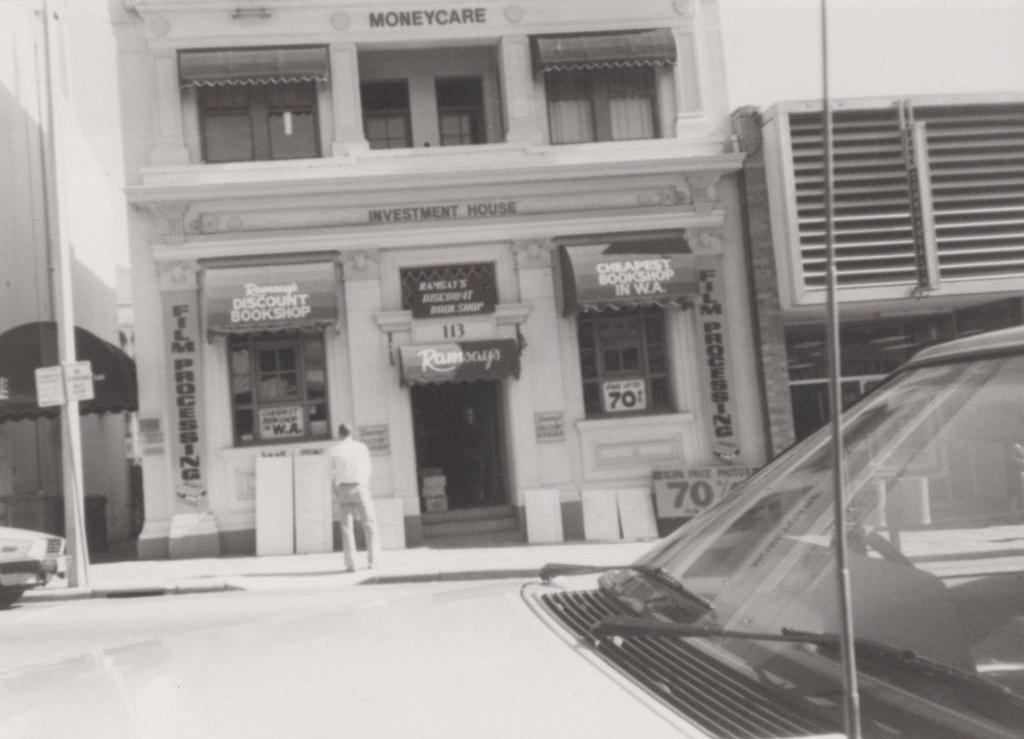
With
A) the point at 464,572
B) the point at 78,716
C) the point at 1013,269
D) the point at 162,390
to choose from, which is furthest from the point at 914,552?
the point at 1013,269

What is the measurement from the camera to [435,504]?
17812mm

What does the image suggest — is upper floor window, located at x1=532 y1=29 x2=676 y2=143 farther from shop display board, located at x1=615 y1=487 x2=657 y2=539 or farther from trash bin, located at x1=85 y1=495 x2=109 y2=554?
trash bin, located at x1=85 y1=495 x2=109 y2=554

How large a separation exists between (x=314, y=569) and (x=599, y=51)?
9081mm

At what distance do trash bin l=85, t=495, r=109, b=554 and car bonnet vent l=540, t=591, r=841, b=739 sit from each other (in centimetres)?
1899

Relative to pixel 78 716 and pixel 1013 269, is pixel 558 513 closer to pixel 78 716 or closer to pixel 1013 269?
pixel 1013 269

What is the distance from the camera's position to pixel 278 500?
1678 cm

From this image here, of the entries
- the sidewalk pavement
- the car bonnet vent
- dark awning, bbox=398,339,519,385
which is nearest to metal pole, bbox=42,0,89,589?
the sidewalk pavement

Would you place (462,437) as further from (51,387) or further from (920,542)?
(920,542)

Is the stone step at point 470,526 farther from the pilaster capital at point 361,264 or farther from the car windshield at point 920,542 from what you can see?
the car windshield at point 920,542

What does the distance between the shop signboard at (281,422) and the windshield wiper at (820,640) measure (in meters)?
15.5

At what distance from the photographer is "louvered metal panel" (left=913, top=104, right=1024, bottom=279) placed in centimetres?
1745

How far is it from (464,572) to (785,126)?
340 inches

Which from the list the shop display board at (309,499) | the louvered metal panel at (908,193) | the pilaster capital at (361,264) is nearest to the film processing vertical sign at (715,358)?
the louvered metal panel at (908,193)

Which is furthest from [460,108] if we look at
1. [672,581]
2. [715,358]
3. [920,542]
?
[920,542]
